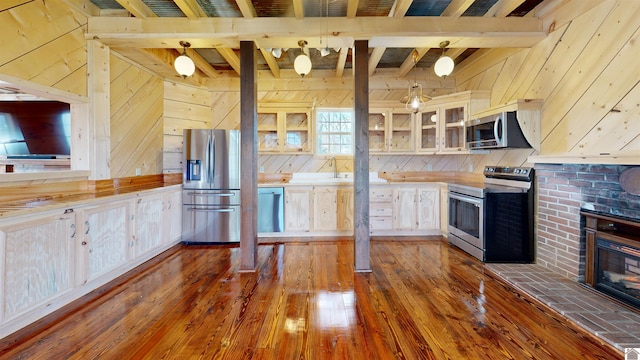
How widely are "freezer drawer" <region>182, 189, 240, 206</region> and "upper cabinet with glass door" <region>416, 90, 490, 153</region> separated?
125 inches

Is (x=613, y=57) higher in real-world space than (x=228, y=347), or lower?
higher

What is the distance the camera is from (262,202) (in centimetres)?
443

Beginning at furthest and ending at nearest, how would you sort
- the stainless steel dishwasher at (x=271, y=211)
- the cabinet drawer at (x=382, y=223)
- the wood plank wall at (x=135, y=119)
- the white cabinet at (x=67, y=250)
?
the cabinet drawer at (x=382, y=223), the stainless steel dishwasher at (x=271, y=211), the wood plank wall at (x=135, y=119), the white cabinet at (x=67, y=250)

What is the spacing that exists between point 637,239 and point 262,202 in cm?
408

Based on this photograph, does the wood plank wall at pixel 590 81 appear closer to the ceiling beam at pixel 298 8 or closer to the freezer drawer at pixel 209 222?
the ceiling beam at pixel 298 8

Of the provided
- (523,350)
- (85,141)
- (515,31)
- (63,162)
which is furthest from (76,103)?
(515,31)

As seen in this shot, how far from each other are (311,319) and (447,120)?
3767mm

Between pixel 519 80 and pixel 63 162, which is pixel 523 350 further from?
pixel 63 162

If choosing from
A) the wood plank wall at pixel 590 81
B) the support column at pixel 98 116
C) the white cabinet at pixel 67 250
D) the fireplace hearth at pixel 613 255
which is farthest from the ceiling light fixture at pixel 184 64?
the fireplace hearth at pixel 613 255

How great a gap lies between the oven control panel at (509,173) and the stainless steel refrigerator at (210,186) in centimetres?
362

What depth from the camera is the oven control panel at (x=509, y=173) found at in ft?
10.8

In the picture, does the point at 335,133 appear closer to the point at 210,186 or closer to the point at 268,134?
the point at 268,134

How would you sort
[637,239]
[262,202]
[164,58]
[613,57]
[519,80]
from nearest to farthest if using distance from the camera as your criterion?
[637,239] → [613,57] → [519,80] → [164,58] → [262,202]

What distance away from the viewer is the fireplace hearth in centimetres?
227
